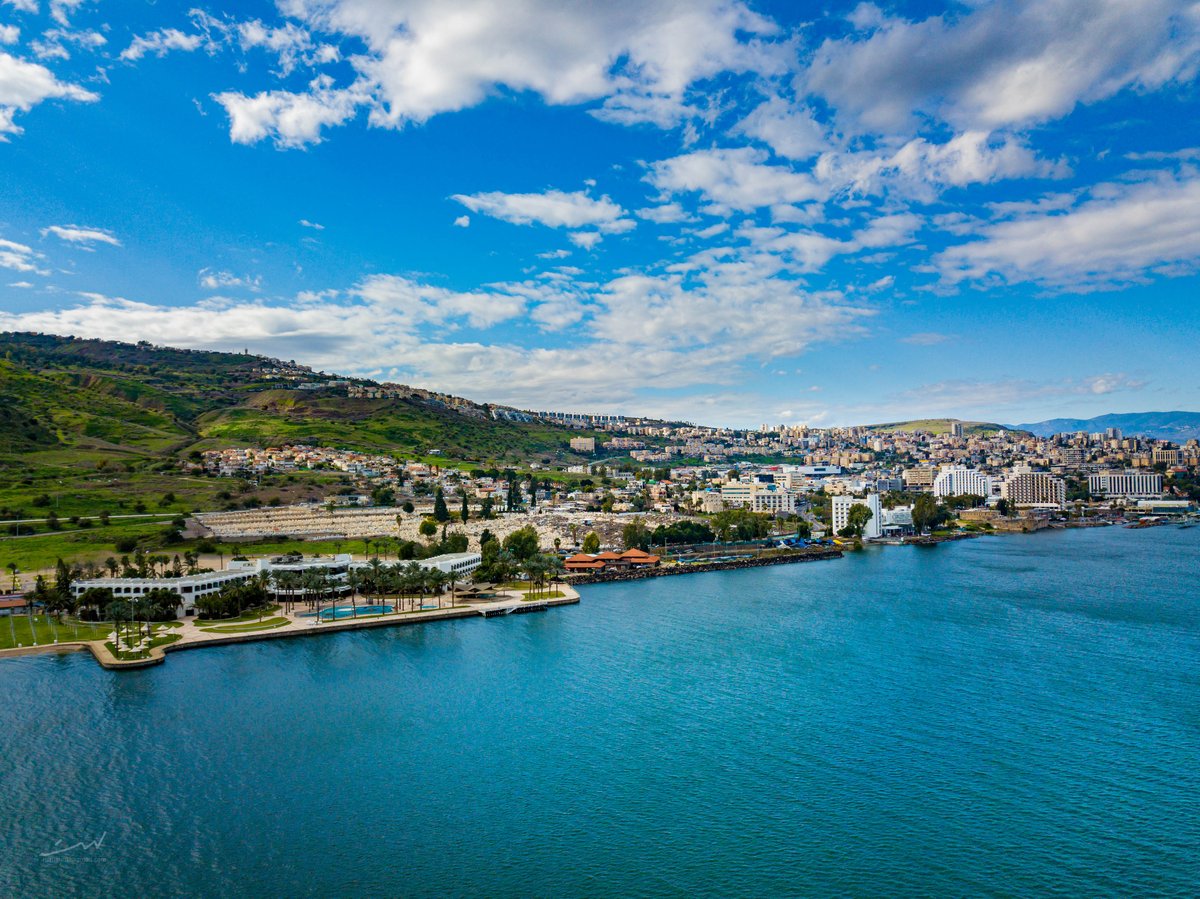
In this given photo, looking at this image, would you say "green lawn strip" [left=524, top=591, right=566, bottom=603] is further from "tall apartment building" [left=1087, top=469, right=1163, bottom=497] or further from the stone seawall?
"tall apartment building" [left=1087, top=469, right=1163, bottom=497]

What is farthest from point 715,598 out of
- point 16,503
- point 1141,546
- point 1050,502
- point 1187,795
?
point 1050,502

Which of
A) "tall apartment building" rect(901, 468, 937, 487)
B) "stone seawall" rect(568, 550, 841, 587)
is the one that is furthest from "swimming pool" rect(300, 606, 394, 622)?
"tall apartment building" rect(901, 468, 937, 487)

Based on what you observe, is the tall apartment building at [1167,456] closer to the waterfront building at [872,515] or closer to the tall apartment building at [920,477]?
the tall apartment building at [920,477]

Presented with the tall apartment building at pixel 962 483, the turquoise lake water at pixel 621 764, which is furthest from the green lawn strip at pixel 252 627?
the tall apartment building at pixel 962 483

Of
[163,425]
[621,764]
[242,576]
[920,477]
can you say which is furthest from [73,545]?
[920,477]

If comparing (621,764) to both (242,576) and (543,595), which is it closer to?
(543,595)

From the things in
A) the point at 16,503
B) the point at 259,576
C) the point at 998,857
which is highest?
the point at 16,503

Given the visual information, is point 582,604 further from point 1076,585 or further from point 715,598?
point 1076,585
